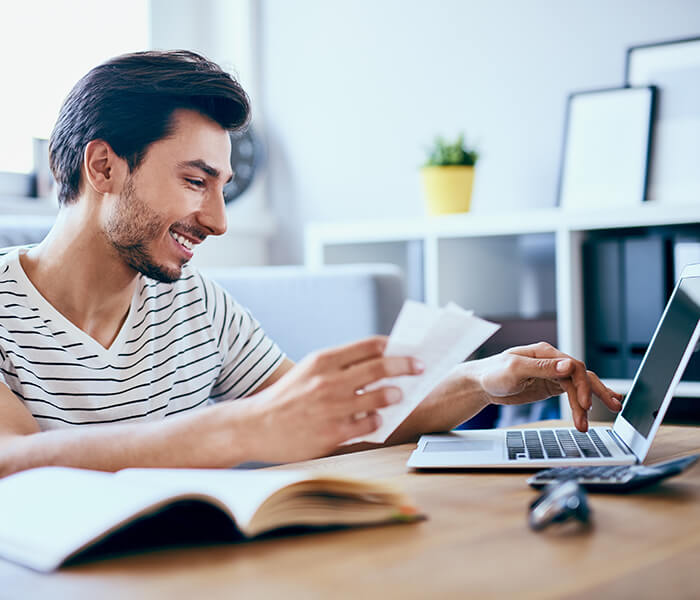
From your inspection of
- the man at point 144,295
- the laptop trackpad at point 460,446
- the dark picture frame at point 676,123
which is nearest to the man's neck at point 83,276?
the man at point 144,295

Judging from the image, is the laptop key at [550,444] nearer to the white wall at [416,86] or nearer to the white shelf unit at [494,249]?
the white shelf unit at [494,249]

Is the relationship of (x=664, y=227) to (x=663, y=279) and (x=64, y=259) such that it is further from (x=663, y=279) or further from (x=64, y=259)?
(x=64, y=259)

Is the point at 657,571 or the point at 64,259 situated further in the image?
the point at 64,259

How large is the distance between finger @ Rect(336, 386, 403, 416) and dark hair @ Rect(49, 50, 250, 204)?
0.79 meters

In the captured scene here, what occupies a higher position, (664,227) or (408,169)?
(408,169)

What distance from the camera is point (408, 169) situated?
2.94 meters

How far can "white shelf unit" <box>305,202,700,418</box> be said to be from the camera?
218 cm

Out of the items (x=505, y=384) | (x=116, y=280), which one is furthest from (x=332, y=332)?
(x=505, y=384)

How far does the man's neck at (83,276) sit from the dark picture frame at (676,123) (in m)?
1.58

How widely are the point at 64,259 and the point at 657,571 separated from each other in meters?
1.03

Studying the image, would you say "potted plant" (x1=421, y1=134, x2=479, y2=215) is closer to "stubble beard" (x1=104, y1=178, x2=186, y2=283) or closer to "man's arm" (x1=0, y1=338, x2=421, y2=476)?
"stubble beard" (x1=104, y1=178, x2=186, y2=283)

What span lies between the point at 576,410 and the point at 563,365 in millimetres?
59

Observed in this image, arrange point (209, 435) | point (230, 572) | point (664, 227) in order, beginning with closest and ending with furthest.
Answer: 1. point (230, 572)
2. point (209, 435)
3. point (664, 227)

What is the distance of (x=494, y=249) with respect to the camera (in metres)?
2.62
